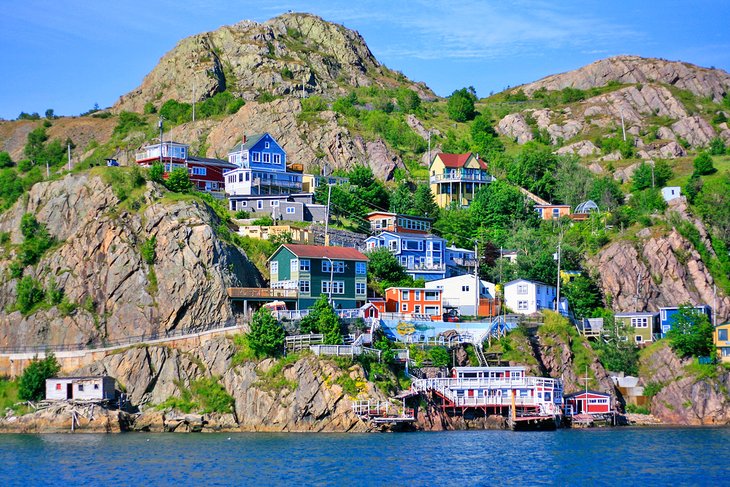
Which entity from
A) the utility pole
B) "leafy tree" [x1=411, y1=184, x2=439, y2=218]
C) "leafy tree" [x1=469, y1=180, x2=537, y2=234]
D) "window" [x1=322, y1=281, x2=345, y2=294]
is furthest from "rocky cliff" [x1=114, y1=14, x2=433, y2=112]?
"window" [x1=322, y1=281, x2=345, y2=294]

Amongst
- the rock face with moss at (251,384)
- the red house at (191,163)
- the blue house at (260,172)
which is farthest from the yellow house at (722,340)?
the red house at (191,163)

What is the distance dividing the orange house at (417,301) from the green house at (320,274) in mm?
3398

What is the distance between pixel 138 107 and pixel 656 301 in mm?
110798

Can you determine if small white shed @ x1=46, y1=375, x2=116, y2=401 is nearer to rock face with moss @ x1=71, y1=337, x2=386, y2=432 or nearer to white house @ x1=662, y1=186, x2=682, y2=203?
rock face with moss @ x1=71, y1=337, x2=386, y2=432

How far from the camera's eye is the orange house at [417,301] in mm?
97938

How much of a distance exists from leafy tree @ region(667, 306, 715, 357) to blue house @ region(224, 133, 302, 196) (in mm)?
51226

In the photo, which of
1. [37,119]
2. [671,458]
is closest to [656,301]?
[671,458]

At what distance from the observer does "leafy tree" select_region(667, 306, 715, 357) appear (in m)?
95.0

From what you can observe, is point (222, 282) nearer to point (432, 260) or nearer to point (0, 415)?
point (0, 415)

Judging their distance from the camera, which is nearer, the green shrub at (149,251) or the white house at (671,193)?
the green shrub at (149,251)

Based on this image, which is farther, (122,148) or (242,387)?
(122,148)

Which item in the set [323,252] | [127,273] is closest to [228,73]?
[323,252]

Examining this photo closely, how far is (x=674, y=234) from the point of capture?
114688 millimetres

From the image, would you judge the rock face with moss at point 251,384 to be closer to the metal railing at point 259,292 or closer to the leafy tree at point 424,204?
the metal railing at point 259,292
